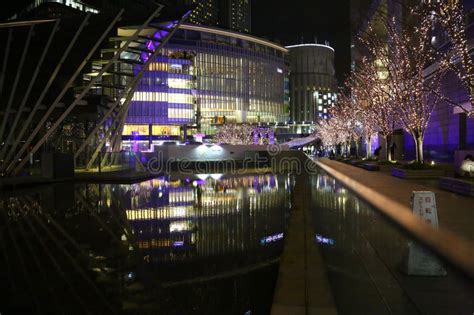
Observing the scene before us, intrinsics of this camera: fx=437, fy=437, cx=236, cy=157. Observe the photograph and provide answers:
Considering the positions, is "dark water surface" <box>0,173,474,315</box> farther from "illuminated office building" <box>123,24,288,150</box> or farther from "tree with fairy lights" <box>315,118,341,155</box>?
"illuminated office building" <box>123,24,288,150</box>

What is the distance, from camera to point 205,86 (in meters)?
120

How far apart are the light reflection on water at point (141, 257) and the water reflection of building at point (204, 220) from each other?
0.03 metres

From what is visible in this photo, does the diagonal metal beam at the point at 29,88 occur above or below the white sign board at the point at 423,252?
above

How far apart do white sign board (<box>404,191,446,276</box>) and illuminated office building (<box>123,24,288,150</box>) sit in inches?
3486

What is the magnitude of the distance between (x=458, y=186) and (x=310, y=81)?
178m

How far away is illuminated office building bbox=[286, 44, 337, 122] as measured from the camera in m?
186

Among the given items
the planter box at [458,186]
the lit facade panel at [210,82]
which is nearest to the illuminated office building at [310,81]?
the lit facade panel at [210,82]

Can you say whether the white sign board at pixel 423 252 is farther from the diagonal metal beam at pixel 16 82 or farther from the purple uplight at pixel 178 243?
the diagonal metal beam at pixel 16 82

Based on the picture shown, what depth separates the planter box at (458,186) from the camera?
1427cm

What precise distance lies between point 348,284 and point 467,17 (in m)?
31.5

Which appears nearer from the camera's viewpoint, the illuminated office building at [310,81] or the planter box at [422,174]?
the planter box at [422,174]

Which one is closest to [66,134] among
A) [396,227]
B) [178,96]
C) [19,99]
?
[19,99]

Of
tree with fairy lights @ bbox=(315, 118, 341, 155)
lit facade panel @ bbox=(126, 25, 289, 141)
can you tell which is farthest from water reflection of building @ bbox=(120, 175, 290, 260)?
lit facade panel @ bbox=(126, 25, 289, 141)

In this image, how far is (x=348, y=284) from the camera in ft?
20.2
